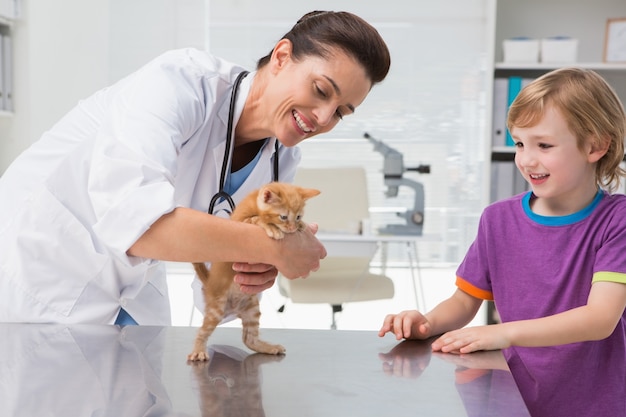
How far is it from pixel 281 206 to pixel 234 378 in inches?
9.4

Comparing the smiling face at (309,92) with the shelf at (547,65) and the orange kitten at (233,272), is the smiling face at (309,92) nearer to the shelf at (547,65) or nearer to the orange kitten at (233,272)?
the orange kitten at (233,272)

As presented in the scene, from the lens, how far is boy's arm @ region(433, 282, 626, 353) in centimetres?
105

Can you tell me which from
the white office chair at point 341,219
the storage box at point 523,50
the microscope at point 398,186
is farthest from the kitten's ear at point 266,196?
the storage box at point 523,50

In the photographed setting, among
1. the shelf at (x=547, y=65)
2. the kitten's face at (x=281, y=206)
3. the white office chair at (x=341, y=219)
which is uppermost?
the shelf at (x=547, y=65)

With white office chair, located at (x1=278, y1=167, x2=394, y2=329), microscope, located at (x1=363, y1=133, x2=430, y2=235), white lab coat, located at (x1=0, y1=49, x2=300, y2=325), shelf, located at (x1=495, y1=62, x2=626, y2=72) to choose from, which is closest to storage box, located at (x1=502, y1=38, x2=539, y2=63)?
shelf, located at (x1=495, y1=62, x2=626, y2=72)

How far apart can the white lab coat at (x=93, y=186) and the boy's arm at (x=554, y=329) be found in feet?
1.65

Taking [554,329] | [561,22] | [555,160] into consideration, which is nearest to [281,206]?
[554,329]

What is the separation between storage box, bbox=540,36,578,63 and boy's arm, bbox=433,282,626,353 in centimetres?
329

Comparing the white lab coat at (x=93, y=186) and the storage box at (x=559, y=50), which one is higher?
the storage box at (x=559, y=50)

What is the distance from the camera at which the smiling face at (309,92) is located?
1177 millimetres

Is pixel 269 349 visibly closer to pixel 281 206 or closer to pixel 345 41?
pixel 281 206

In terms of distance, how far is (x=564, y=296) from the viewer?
1.28 m

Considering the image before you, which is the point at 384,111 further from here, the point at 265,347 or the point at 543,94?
the point at 265,347

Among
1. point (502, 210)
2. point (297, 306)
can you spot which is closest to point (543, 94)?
point (502, 210)
